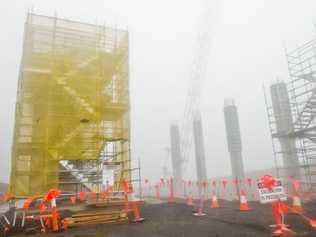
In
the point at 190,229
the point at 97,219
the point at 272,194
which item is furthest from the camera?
the point at 97,219

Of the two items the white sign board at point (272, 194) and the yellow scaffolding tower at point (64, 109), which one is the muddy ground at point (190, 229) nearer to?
the white sign board at point (272, 194)

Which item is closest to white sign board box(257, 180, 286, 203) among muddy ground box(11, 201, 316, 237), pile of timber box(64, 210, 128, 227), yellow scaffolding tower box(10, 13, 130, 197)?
muddy ground box(11, 201, 316, 237)

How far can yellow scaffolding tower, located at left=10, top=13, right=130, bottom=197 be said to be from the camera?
71.2ft

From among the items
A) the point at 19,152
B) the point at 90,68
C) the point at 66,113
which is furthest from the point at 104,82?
the point at 19,152

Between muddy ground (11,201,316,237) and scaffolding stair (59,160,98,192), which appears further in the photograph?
scaffolding stair (59,160,98,192)

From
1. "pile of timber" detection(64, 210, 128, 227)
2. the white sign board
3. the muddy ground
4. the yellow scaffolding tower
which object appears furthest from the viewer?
the yellow scaffolding tower

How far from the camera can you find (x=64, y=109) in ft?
73.5

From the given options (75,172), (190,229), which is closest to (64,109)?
(75,172)

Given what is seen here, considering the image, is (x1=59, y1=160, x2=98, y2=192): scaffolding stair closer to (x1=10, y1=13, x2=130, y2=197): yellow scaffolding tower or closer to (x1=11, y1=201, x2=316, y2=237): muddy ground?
(x1=10, y1=13, x2=130, y2=197): yellow scaffolding tower

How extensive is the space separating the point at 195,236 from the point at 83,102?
646 inches

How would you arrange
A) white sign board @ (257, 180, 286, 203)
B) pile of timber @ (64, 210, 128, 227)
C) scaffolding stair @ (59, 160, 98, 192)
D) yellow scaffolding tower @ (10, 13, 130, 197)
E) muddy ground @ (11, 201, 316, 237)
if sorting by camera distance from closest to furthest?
muddy ground @ (11, 201, 316, 237), white sign board @ (257, 180, 286, 203), pile of timber @ (64, 210, 128, 227), yellow scaffolding tower @ (10, 13, 130, 197), scaffolding stair @ (59, 160, 98, 192)

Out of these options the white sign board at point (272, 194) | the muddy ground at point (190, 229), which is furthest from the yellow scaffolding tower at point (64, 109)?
the white sign board at point (272, 194)

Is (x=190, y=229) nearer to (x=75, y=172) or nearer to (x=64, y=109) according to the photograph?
(x=75, y=172)

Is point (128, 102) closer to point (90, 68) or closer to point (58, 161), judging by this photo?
point (90, 68)
